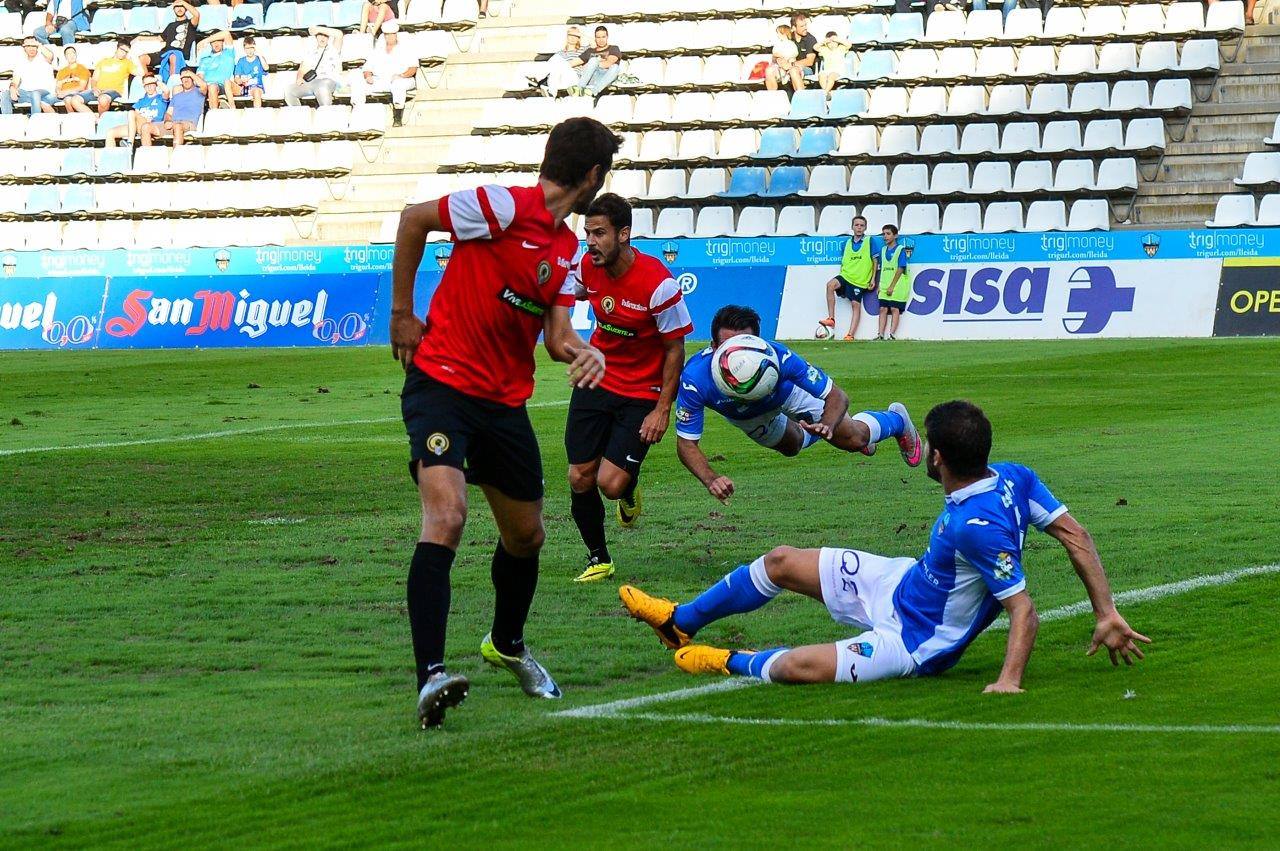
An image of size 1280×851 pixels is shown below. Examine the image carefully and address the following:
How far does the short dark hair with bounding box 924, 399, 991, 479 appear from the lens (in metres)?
6.48

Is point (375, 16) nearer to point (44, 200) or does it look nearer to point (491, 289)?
point (44, 200)

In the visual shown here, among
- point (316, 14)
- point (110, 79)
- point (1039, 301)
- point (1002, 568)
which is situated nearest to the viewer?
point (1002, 568)

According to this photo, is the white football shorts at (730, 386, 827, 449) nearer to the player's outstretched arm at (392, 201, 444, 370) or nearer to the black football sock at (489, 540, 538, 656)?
the black football sock at (489, 540, 538, 656)

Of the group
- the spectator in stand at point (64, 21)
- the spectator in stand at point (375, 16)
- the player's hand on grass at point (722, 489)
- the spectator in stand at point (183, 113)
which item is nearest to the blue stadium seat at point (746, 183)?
the spectator in stand at point (375, 16)

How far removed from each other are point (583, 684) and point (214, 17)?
120 ft

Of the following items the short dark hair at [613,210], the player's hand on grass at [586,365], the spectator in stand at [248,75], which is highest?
the spectator in stand at [248,75]

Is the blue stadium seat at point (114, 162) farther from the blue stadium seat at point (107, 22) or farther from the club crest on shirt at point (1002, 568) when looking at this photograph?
the club crest on shirt at point (1002, 568)

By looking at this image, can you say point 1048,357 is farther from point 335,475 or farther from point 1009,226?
point 335,475

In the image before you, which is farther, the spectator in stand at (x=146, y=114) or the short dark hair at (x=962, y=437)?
the spectator in stand at (x=146, y=114)

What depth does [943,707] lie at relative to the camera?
6293mm

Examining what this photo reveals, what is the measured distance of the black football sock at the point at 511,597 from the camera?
679 centimetres

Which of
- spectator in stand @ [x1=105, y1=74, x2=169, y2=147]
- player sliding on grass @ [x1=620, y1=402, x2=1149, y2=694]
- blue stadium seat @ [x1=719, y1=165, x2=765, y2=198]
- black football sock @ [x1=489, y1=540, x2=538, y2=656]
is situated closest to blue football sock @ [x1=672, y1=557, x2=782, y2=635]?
player sliding on grass @ [x1=620, y1=402, x2=1149, y2=694]

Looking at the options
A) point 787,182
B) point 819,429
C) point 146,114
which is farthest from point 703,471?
point 146,114

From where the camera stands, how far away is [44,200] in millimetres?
37406
